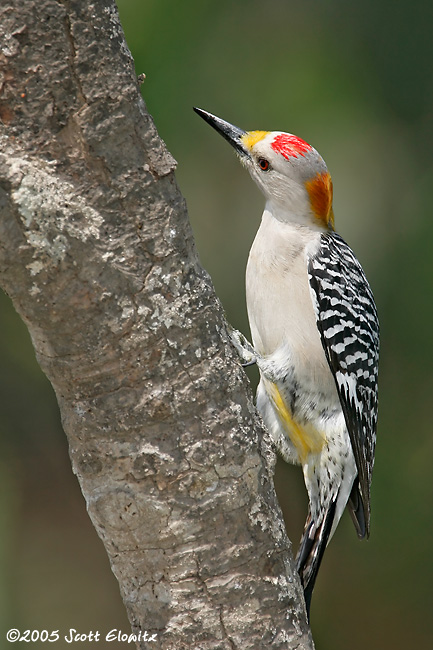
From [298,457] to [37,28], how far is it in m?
2.44

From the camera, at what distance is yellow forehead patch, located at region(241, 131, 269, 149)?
346 cm

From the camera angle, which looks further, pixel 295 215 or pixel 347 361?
pixel 295 215

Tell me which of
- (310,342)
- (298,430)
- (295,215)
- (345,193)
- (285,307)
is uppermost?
(345,193)

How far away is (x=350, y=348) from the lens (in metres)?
3.34

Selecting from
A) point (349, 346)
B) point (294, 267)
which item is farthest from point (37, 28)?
point (349, 346)

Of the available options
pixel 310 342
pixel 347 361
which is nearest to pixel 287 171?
pixel 310 342

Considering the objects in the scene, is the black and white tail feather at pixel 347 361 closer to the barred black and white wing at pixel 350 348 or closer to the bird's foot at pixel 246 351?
the barred black and white wing at pixel 350 348

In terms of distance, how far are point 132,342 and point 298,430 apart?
1784 millimetres

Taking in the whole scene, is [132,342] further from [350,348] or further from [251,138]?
[251,138]

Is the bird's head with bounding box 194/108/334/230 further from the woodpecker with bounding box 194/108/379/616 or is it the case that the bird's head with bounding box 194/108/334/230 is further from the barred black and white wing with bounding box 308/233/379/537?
the barred black and white wing with bounding box 308/233/379/537

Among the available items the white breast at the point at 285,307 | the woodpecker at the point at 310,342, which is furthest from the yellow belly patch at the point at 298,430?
the white breast at the point at 285,307

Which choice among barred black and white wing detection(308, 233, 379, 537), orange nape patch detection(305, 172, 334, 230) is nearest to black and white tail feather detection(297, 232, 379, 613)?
barred black and white wing detection(308, 233, 379, 537)

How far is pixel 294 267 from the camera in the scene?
130 inches

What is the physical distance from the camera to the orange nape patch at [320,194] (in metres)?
3.40
